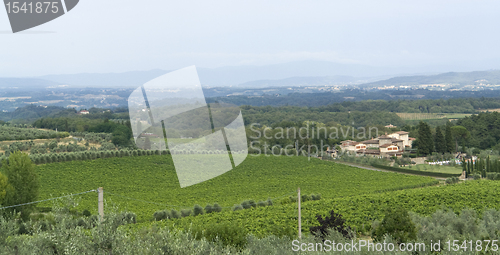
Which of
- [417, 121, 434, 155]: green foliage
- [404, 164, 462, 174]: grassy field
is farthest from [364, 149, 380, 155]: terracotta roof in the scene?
[404, 164, 462, 174]: grassy field

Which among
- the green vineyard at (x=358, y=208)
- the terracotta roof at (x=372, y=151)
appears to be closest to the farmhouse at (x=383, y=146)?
the terracotta roof at (x=372, y=151)

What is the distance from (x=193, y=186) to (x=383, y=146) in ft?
99.8

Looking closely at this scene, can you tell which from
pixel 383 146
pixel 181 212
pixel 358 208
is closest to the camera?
pixel 358 208

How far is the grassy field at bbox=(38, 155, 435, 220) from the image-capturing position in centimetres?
2750

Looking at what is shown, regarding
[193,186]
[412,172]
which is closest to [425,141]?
[412,172]

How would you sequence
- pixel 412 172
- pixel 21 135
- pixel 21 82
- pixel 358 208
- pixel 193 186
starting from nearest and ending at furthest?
pixel 358 208 → pixel 193 186 → pixel 412 172 → pixel 21 135 → pixel 21 82

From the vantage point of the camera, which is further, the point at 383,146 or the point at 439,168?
the point at 383,146

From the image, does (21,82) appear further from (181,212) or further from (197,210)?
(197,210)

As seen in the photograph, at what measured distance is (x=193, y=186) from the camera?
1283 inches

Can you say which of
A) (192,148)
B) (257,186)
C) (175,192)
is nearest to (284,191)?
(257,186)

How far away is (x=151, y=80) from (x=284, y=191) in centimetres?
2683

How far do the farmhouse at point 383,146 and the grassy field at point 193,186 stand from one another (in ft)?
34.8

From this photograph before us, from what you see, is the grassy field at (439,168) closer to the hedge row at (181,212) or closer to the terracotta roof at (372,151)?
the terracotta roof at (372,151)

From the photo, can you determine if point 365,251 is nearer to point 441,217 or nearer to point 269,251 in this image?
point 269,251
